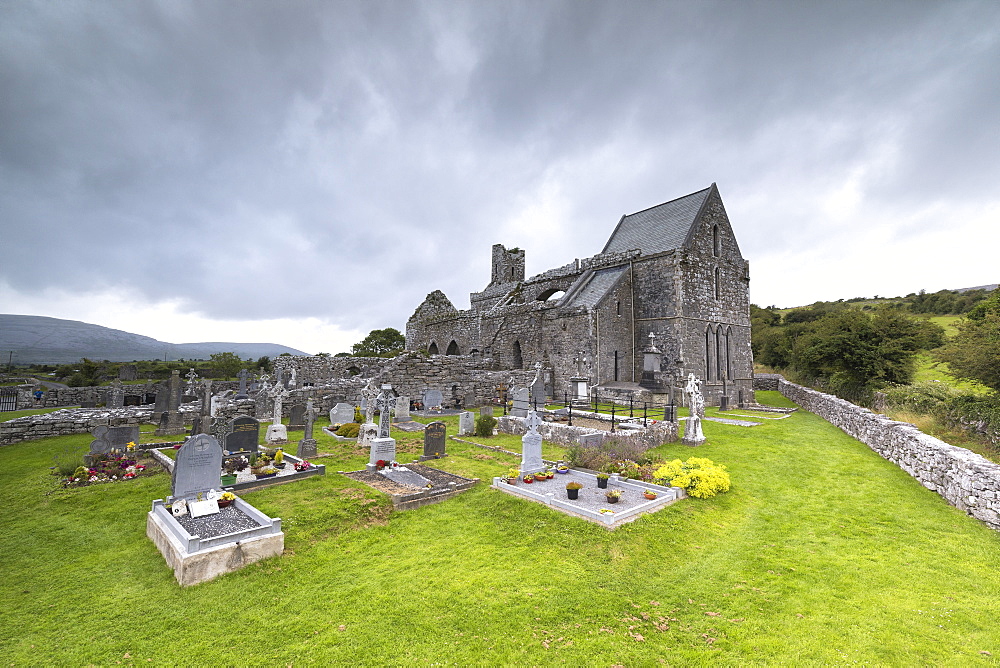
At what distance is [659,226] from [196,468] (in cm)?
2390

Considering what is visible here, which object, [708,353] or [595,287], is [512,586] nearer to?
[595,287]

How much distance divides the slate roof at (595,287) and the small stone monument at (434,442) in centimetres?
1224

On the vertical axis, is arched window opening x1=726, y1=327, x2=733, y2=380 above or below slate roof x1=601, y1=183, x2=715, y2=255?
below

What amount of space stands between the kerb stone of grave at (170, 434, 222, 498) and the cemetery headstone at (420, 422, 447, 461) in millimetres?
4903

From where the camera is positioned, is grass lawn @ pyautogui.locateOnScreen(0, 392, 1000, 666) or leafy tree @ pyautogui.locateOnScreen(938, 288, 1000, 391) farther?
leafy tree @ pyautogui.locateOnScreen(938, 288, 1000, 391)

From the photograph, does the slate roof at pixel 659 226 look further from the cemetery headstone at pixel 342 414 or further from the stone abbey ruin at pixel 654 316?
the cemetery headstone at pixel 342 414

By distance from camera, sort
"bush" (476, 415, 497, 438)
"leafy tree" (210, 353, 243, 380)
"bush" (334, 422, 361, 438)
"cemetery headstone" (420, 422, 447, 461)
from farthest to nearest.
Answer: "leafy tree" (210, 353, 243, 380) < "bush" (476, 415, 497, 438) < "bush" (334, 422, 361, 438) < "cemetery headstone" (420, 422, 447, 461)

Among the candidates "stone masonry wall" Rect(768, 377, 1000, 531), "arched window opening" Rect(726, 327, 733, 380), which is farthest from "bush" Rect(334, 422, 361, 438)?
"arched window opening" Rect(726, 327, 733, 380)

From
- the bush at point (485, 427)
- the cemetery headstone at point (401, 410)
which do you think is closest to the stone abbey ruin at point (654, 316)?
the bush at point (485, 427)

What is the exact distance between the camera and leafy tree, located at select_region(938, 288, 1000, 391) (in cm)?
1075

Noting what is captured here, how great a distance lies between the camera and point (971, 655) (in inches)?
150

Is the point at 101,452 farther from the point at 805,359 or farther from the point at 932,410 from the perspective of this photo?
the point at 805,359

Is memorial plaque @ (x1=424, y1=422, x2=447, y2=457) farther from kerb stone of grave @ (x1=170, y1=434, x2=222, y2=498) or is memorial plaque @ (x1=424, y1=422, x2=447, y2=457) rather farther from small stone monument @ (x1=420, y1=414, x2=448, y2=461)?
kerb stone of grave @ (x1=170, y1=434, x2=222, y2=498)

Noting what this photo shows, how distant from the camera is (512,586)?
16.4 ft
